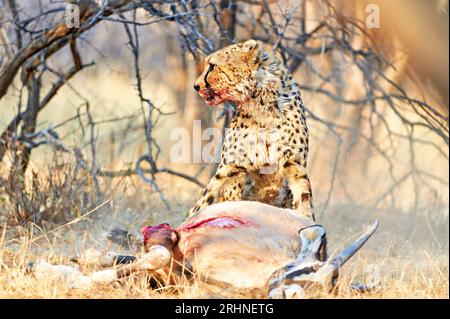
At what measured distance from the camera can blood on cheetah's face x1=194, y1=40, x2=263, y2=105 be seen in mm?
4012

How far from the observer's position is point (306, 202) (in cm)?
380

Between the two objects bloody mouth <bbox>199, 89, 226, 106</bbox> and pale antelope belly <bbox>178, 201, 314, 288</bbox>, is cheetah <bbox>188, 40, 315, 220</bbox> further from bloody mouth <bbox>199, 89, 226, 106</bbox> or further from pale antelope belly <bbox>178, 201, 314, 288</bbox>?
pale antelope belly <bbox>178, 201, 314, 288</bbox>

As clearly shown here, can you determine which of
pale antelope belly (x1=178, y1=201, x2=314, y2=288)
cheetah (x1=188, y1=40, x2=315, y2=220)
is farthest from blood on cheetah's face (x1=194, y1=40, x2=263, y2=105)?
pale antelope belly (x1=178, y1=201, x2=314, y2=288)

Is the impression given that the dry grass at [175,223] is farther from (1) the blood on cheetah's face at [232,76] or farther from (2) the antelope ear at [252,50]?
(2) the antelope ear at [252,50]

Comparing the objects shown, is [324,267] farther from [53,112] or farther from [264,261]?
[53,112]

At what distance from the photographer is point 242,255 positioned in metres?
3.11

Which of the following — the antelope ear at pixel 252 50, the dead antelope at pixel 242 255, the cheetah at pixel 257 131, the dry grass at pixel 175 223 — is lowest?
the dry grass at pixel 175 223

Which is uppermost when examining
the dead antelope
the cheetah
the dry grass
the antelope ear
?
the antelope ear

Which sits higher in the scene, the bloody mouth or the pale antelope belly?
the bloody mouth

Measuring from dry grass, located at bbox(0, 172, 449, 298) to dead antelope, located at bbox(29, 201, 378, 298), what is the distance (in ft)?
0.20

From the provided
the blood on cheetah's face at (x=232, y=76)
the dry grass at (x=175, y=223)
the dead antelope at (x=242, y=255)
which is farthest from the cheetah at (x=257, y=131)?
the dead antelope at (x=242, y=255)

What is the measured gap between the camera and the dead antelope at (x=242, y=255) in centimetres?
299

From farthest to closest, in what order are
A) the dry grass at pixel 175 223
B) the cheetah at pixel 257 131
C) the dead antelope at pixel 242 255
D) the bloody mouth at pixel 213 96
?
the bloody mouth at pixel 213 96
the cheetah at pixel 257 131
the dry grass at pixel 175 223
the dead antelope at pixel 242 255
